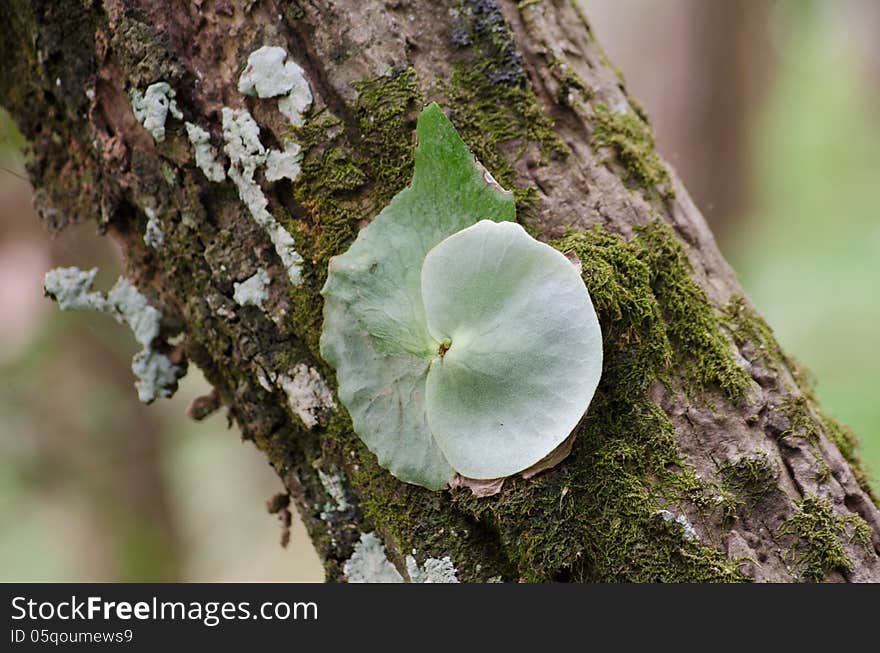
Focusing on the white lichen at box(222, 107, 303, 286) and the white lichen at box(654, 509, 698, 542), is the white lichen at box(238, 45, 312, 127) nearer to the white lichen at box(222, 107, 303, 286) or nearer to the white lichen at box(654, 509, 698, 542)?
the white lichen at box(222, 107, 303, 286)

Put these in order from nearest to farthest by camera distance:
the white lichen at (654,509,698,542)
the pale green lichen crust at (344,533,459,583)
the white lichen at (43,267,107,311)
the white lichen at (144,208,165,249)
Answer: the white lichen at (654,509,698,542)
the pale green lichen crust at (344,533,459,583)
the white lichen at (144,208,165,249)
the white lichen at (43,267,107,311)

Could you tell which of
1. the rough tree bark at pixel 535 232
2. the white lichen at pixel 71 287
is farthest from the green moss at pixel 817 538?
the white lichen at pixel 71 287

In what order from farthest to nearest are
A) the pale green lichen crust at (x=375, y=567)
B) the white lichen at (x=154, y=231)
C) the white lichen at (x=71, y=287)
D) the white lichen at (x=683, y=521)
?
1. the white lichen at (x=71, y=287)
2. the white lichen at (x=154, y=231)
3. the pale green lichen crust at (x=375, y=567)
4. the white lichen at (x=683, y=521)

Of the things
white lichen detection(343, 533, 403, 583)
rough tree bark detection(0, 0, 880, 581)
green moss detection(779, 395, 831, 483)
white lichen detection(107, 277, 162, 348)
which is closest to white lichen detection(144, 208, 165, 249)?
rough tree bark detection(0, 0, 880, 581)

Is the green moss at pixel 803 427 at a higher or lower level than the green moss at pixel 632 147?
lower

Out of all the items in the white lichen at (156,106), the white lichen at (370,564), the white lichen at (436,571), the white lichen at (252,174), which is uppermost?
the white lichen at (156,106)

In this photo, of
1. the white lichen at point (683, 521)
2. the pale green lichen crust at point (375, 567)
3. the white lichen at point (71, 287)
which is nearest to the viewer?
the white lichen at point (683, 521)

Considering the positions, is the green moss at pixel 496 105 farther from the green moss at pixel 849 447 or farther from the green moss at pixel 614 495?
the green moss at pixel 849 447

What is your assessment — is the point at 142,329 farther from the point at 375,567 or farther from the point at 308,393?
the point at 375,567
